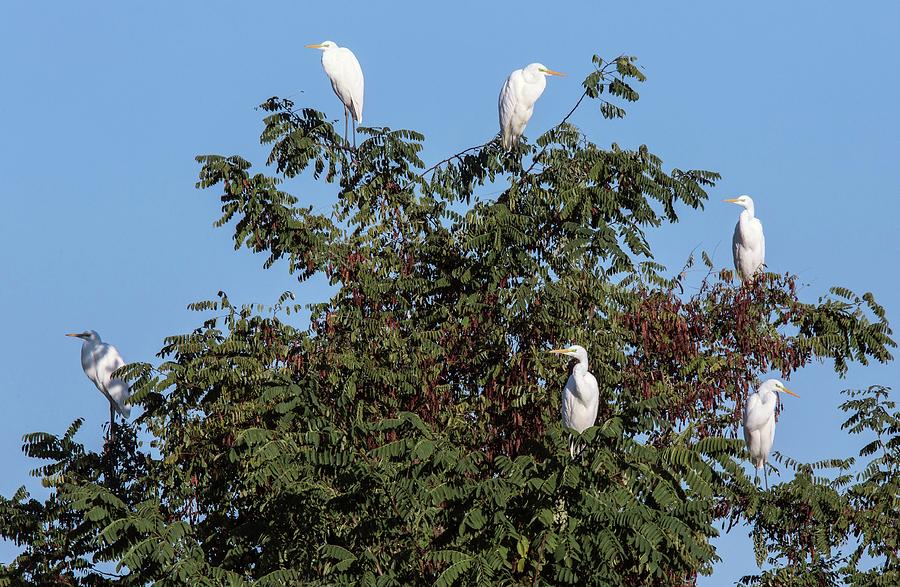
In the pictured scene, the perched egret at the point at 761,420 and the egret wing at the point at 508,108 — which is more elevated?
the egret wing at the point at 508,108

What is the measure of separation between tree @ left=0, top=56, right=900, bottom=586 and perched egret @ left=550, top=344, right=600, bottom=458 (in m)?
A: 0.24

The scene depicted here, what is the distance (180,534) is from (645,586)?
294 centimetres

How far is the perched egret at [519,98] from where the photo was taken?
14.3 meters

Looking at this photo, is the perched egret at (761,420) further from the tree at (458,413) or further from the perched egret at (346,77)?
the perched egret at (346,77)

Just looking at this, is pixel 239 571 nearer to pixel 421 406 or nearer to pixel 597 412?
pixel 421 406

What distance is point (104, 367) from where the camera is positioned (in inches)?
642

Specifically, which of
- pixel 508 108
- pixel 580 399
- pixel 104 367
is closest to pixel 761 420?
pixel 580 399

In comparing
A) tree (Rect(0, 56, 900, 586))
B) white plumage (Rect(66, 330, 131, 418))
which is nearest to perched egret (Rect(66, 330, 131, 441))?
white plumage (Rect(66, 330, 131, 418))

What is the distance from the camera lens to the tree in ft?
29.7

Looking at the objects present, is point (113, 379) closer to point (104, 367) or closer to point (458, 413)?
point (104, 367)

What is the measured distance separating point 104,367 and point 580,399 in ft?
22.3

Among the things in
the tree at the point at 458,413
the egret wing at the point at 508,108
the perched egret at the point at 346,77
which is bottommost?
the tree at the point at 458,413

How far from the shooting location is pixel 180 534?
9.62 meters

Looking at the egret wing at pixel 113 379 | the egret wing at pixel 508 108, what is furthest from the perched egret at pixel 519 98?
the egret wing at pixel 113 379
